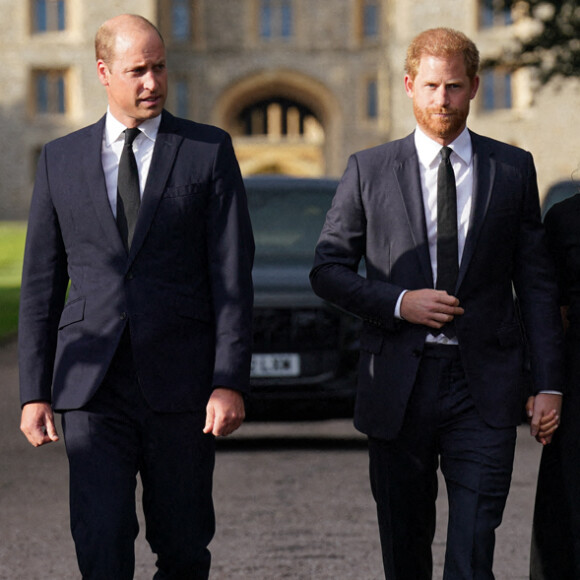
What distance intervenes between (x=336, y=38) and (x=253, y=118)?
728 cm

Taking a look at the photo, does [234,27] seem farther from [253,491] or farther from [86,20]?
[253,491]

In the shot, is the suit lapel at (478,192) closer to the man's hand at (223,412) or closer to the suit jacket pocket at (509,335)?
the suit jacket pocket at (509,335)

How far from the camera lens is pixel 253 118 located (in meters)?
65.4

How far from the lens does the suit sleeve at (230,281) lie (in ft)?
12.9

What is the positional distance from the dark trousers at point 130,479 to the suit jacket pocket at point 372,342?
61 cm

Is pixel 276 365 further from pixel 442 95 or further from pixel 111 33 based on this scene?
pixel 111 33

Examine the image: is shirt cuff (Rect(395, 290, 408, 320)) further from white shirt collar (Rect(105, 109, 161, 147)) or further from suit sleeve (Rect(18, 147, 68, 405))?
suit sleeve (Rect(18, 147, 68, 405))

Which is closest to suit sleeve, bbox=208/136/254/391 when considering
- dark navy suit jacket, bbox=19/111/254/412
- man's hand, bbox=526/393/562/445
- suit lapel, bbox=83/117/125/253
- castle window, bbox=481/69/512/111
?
dark navy suit jacket, bbox=19/111/254/412

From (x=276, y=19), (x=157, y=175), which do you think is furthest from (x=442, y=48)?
(x=276, y=19)

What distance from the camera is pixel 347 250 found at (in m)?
4.31

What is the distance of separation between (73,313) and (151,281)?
251 millimetres

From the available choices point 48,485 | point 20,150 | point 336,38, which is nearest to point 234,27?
point 336,38

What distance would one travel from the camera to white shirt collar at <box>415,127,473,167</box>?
14.1 ft

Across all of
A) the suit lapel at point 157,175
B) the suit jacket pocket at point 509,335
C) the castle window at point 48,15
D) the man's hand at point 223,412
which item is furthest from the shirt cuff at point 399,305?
the castle window at point 48,15
